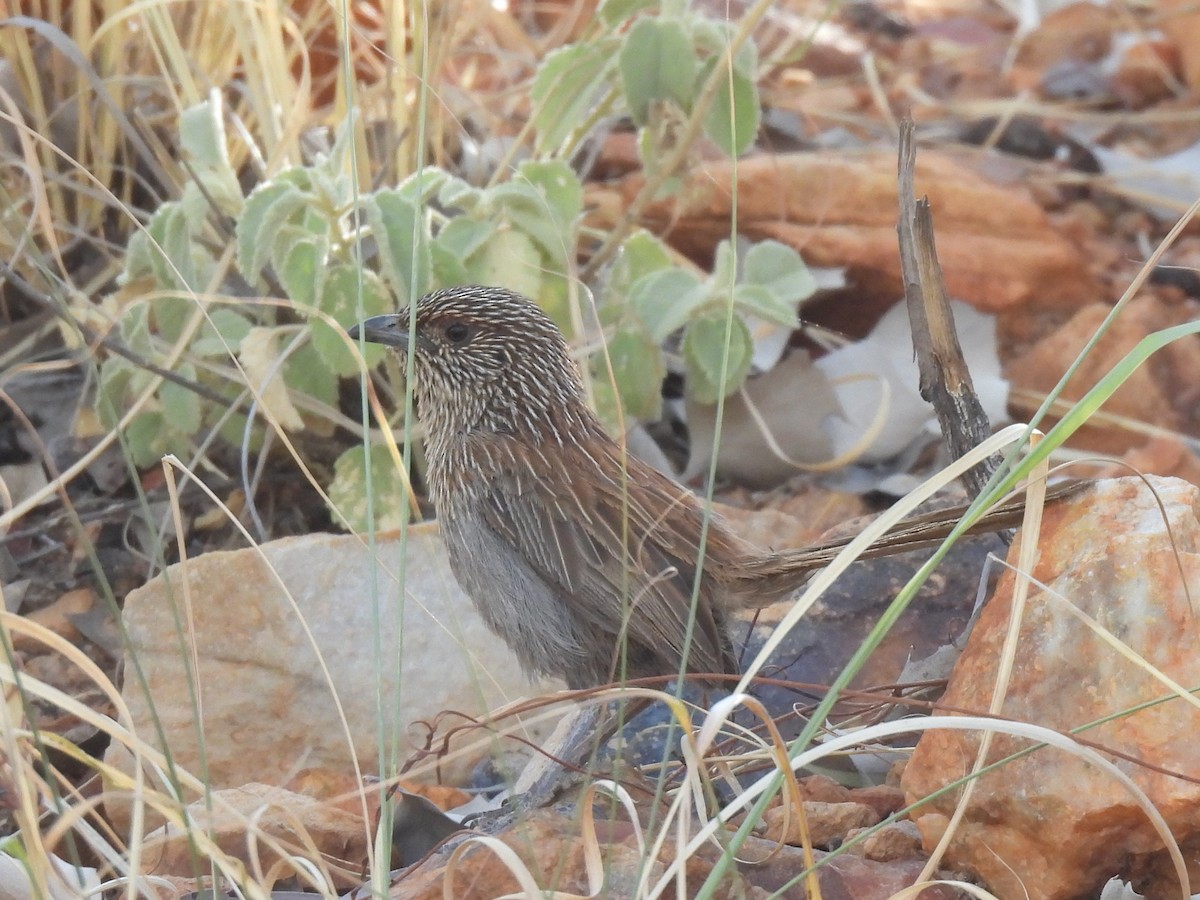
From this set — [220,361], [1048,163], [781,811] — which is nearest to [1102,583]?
[781,811]

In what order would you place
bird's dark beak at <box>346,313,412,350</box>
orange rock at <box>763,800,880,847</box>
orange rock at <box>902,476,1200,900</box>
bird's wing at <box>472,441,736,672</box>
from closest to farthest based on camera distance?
1. orange rock at <box>902,476,1200,900</box>
2. orange rock at <box>763,800,880,847</box>
3. bird's wing at <box>472,441,736,672</box>
4. bird's dark beak at <box>346,313,412,350</box>

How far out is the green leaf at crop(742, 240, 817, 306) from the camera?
205 inches

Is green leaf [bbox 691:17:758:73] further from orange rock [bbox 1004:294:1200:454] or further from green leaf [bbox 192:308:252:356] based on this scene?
orange rock [bbox 1004:294:1200:454]

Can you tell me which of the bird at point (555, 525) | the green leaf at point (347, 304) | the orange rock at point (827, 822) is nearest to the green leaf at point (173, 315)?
the green leaf at point (347, 304)

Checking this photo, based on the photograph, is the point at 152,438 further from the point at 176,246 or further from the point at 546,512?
the point at 546,512

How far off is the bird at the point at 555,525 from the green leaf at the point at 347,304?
23cm

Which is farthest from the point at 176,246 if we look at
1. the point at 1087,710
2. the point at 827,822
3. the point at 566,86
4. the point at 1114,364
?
the point at 1114,364

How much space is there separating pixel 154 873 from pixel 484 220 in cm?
230

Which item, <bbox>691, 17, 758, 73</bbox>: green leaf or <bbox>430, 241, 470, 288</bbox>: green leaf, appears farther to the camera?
<bbox>691, 17, 758, 73</bbox>: green leaf

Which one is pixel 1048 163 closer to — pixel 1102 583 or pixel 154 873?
pixel 1102 583

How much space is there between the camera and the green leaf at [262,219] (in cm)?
454

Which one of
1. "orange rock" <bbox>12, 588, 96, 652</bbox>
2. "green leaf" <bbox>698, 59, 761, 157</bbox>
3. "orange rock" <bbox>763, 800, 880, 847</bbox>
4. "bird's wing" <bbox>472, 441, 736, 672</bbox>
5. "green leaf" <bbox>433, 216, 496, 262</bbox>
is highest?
"green leaf" <bbox>698, 59, 761, 157</bbox>

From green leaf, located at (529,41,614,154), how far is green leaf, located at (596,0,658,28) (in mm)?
96

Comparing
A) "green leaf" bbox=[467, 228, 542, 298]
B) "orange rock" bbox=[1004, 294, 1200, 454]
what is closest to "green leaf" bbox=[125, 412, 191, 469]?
"green leaf" bbox=[467, 228, 542, 298]
